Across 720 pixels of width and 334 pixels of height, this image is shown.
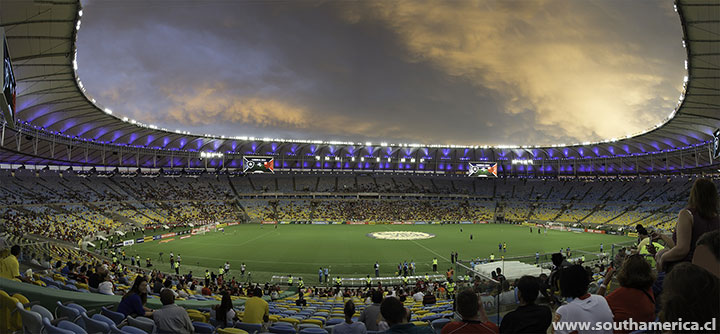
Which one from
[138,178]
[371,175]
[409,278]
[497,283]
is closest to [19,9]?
[497,283]

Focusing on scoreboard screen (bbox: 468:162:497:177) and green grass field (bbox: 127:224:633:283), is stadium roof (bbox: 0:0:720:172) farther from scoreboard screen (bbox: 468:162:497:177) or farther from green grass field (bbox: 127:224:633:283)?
scoreboard screen (bbox: 468:162:497:177)

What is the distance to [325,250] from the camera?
Result: 36.2 metres

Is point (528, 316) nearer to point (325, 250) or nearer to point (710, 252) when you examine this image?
point (710, 252)

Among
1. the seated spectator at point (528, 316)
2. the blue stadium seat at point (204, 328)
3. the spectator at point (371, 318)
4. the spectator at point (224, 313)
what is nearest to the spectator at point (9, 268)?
the spectator at point (224, 313)

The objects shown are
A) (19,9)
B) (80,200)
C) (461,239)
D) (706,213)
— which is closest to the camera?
(706,213)

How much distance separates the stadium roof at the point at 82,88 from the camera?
16969 mm

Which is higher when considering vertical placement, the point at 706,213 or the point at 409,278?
the point at 706,213

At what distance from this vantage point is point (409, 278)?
80.4ft

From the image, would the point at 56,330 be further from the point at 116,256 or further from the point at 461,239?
the point at 461,239

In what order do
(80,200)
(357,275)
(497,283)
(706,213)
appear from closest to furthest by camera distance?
(706,213) < (497,283) < (357,275) < (80,200)

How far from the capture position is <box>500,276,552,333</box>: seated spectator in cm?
341

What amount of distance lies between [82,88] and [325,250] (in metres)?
25.0

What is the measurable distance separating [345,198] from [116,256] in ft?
181

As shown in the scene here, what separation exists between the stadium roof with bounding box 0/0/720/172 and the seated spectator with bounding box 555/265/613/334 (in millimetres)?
20299
